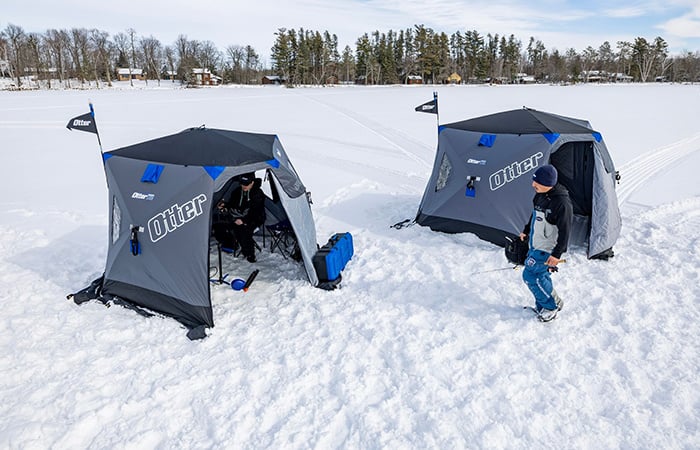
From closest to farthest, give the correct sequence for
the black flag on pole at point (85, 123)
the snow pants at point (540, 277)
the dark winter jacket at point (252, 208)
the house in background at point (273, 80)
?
the snow pants at point (540, 277), the black flag on pole at point (85, 123), the dark winter jacket at point (252, 208), the house in background at point (273, 80)

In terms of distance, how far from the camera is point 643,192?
8.98 meters

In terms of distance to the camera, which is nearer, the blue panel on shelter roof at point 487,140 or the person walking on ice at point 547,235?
the person walking on ice at point 547,235

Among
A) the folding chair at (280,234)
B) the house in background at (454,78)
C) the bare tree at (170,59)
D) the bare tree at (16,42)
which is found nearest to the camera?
the folding chair at (280,234)

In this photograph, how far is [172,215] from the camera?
458 centimetres

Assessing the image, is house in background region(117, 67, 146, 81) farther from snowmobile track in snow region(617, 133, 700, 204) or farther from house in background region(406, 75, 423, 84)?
snowmobile track in snow region(617, 133, 700, 204)

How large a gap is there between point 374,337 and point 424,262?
1847 millimetres

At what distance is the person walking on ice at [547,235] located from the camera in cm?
397

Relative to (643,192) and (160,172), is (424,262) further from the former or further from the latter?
(643,192)

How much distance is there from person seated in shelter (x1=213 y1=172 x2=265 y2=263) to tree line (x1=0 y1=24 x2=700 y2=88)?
60.6 meters

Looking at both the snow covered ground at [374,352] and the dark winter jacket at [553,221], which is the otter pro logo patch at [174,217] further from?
the dark winter jacket at [553,221]

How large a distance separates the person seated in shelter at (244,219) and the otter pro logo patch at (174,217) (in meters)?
1.22

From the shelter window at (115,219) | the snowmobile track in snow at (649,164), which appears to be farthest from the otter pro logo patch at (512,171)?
the shelter window at (115,219)

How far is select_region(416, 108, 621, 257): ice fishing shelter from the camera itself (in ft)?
19.2

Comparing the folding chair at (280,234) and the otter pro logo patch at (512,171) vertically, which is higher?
the otter pro logo patch at (512,171)
